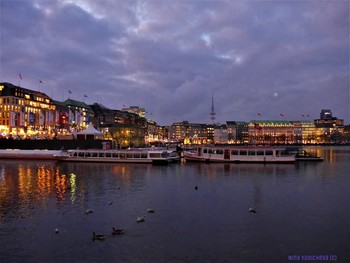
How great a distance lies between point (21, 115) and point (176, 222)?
13100cm

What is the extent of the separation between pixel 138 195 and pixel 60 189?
453 inches

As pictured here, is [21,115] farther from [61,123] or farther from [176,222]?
[176,222]

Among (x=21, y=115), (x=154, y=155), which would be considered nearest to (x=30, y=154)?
(x=154, y=155)

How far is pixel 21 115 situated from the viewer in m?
145

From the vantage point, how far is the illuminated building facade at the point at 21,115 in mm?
142750

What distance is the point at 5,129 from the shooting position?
150875 mm

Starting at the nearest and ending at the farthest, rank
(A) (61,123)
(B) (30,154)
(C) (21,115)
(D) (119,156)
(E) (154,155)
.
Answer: (E) (154,155)
(D) (119,156)
(B) (30,154)
(C) (21,115)
(A) (61,123)

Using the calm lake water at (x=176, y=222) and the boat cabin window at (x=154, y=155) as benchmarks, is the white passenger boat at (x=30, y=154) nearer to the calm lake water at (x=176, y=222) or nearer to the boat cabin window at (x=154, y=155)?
the boat cabin window at (x=154, y=155)

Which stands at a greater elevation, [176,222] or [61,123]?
[61,123]

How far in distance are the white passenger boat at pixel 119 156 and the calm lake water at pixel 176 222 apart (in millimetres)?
34896

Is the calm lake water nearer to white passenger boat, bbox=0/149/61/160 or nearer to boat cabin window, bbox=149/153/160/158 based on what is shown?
boat cabin window, bbox=149/153/160/158

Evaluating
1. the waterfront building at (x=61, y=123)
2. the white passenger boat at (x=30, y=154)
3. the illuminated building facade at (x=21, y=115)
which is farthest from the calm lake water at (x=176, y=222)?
the illuminated building facade at (x=21, y=115)

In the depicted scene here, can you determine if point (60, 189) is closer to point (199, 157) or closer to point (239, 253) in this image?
point (239, 253)

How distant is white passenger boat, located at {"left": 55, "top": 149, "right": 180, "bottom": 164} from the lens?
8706 centimetres
